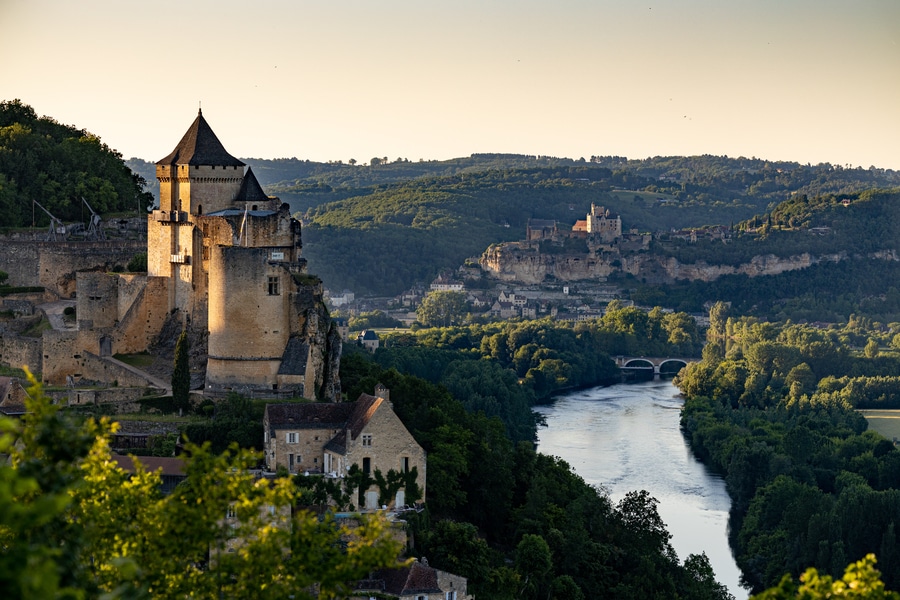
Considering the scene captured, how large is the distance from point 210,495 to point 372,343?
86698 mm

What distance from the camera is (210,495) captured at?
15.0 m

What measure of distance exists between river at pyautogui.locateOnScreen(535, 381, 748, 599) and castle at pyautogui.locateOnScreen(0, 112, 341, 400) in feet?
54.0

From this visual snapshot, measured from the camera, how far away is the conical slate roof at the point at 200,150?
39.9 m

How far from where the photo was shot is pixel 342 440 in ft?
109

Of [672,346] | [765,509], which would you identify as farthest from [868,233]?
[765,509]

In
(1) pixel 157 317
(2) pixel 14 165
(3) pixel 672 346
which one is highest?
(2) pixel 14 165

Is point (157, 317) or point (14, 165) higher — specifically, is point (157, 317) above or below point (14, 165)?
below

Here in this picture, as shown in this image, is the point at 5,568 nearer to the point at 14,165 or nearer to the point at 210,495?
the point at 210,495

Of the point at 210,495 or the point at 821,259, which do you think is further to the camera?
the point at 821,259

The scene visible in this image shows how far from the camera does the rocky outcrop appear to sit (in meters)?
179

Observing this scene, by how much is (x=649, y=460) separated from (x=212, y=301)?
109 feet

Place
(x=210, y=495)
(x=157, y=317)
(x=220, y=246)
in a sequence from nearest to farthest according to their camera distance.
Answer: (x=210, y=495)
(x=220, y=246)
(x=157, y=317)

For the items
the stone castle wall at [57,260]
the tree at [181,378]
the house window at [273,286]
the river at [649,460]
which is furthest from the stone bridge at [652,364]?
the tree at [181,378]

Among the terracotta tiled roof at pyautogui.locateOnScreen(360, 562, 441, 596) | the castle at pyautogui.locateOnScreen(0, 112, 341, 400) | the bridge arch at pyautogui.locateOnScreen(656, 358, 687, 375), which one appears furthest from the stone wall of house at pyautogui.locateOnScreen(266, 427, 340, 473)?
the bridge arch at pyautogui.locateOnScreen(656, 358, 687, 375)
